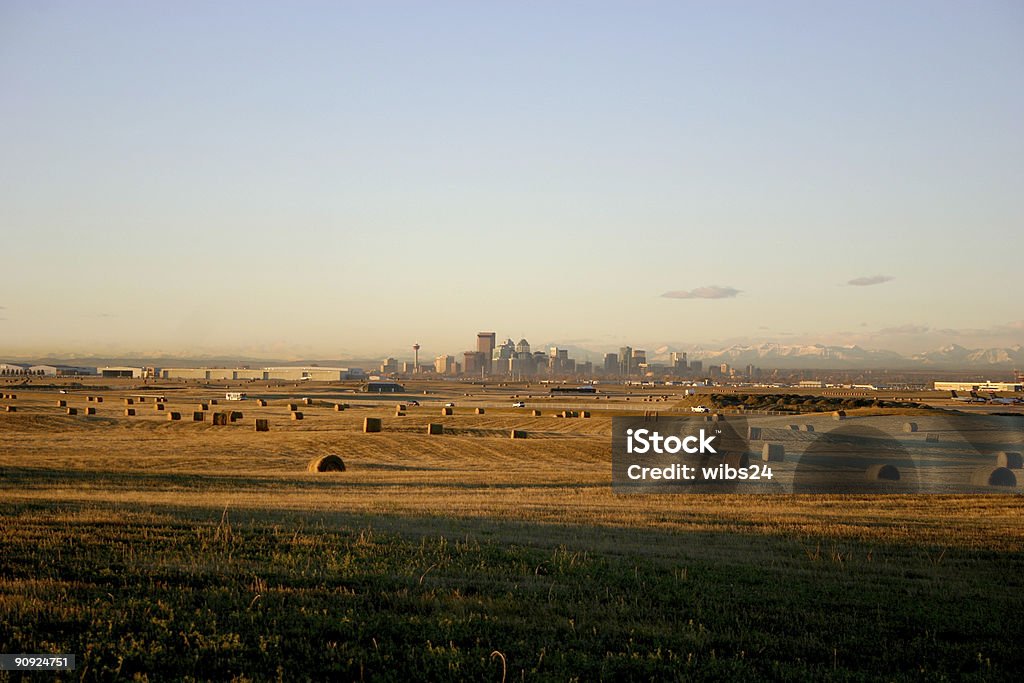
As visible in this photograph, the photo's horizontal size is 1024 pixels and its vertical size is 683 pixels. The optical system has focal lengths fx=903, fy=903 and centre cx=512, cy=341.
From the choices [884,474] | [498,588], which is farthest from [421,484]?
[498,588]

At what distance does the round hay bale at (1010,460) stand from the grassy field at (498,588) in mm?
13616

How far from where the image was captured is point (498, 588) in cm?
1164

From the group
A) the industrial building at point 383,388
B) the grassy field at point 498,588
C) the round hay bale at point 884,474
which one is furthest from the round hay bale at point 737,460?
the industrial building at point 383,388

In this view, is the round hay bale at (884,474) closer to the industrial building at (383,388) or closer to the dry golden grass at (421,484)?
the dry golden grass at (421,484)

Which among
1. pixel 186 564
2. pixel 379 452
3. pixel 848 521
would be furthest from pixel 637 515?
pixel 379 452

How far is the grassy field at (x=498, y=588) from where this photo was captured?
885 centimetres

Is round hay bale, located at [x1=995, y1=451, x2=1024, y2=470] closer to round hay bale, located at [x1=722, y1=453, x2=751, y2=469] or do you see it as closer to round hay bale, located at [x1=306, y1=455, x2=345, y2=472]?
round hay bale, located at [x1=722, y1=453, x2=751, y2=469]

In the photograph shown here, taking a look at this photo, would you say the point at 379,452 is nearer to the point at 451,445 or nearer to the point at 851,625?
the point at 451,445

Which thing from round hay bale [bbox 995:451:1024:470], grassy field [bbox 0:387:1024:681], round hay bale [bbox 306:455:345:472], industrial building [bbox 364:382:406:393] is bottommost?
industrial building [bbox 364:382:406:393]

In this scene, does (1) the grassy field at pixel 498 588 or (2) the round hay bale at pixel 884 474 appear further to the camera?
(2) the round hay bale at pixel 884 474

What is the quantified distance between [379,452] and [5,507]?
32.5 metres

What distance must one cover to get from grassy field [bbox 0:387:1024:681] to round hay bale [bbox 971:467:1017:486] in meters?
10.1

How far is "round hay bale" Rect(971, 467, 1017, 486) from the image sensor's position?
33312 millimetres

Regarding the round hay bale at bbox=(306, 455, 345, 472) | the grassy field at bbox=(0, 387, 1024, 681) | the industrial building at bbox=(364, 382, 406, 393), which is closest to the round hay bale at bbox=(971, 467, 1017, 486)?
the grassy field at bbox=(0, 387, 1024, 681)
